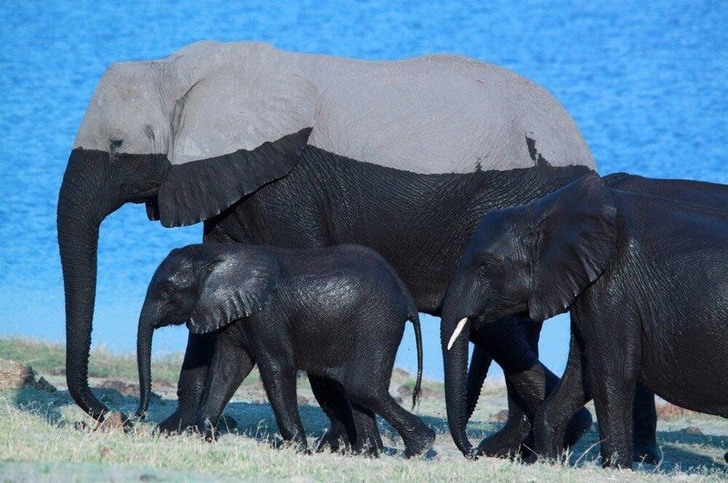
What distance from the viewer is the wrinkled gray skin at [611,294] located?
9727 mm

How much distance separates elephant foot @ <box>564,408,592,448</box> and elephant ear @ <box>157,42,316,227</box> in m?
3.14

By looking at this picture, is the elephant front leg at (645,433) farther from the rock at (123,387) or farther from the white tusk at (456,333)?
the rock at (123,387)

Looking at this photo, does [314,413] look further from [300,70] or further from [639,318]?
[639,318]

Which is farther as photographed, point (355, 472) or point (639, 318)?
point (639, 318)

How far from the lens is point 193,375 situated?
39.3 feet

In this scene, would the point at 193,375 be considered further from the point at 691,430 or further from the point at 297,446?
the point at 691,430

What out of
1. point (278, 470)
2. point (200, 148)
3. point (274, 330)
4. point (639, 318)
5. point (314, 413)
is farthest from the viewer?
point (314, 413)

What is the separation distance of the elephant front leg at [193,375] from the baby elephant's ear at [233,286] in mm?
779

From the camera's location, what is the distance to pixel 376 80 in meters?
11.9

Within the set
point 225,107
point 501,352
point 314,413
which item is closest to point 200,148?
point 225,107

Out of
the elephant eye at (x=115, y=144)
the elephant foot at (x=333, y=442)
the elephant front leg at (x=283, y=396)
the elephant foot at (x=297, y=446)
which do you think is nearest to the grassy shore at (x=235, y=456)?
the elephant foot at (x=297, y=446)

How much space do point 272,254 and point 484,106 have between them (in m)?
2.26

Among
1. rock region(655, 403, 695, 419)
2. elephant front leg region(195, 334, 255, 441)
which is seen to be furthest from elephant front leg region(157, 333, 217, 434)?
rock region(655, 403, 695, 419)

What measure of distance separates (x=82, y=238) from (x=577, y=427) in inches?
173
